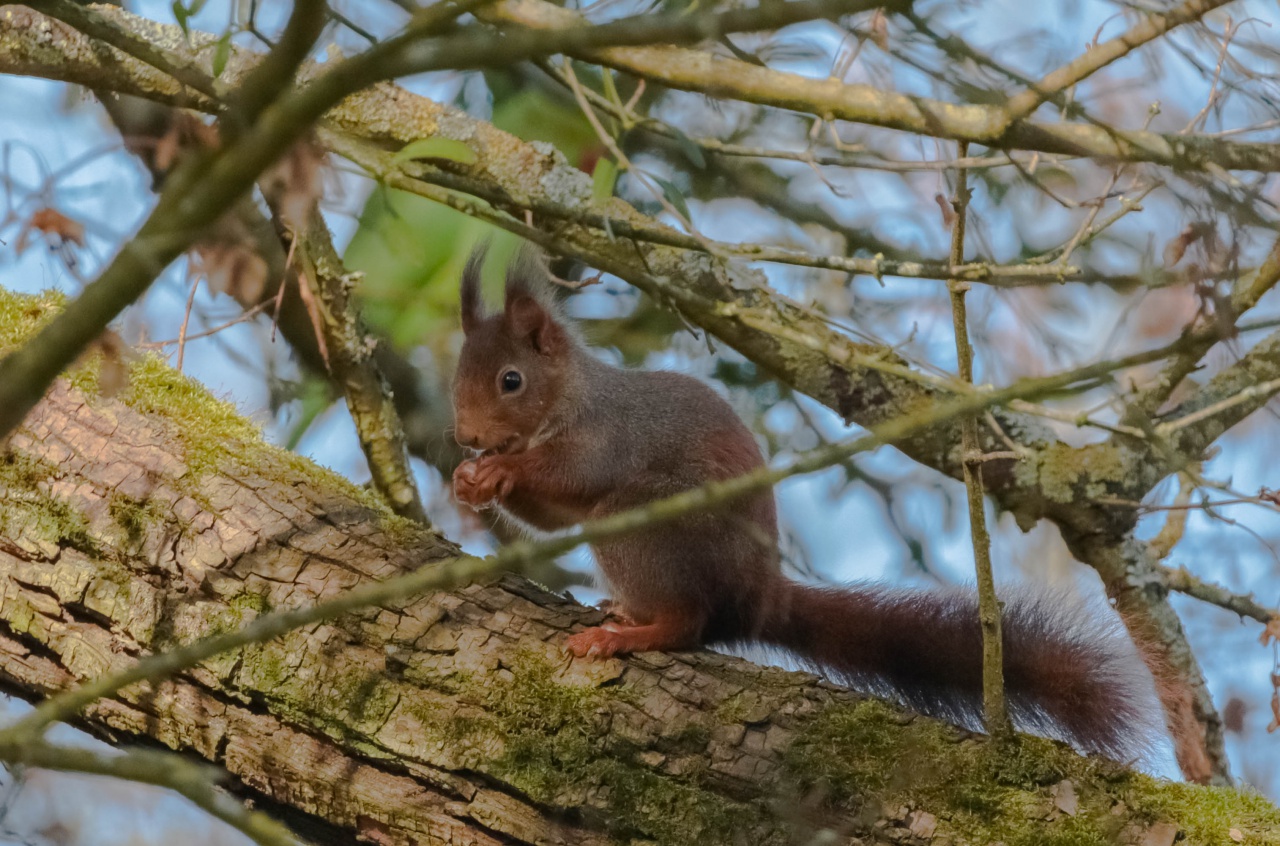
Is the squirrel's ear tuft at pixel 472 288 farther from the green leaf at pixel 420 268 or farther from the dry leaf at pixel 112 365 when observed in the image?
the dry leaf at pixel 112 365

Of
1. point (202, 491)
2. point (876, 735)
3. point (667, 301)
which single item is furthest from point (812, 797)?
point (202, 491)

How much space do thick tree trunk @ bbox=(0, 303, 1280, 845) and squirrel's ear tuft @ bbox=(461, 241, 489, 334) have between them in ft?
3.42

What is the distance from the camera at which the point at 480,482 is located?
3.48 meters

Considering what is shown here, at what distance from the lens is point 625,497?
3475 millimetres

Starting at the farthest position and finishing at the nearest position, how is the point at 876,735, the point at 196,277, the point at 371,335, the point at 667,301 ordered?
the point at 371,335 → the point at 196,277 → the point at 876,735 → the point at 667,301

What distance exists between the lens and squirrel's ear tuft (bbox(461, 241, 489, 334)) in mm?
3775

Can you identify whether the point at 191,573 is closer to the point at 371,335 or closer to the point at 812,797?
the point at 371,335

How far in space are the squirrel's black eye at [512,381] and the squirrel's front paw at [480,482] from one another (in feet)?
0.89

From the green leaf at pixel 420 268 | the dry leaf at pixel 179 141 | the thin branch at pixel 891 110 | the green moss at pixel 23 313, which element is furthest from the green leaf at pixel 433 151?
the green leaf at pixel 420 268

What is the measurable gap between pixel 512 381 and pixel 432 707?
53.2 inches

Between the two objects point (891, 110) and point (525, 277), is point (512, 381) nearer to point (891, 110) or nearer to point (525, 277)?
point (525, 277)

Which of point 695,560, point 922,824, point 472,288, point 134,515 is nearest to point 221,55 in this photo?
point 134,515

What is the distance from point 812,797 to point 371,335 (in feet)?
6.92

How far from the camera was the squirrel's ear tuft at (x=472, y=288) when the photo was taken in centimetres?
378
